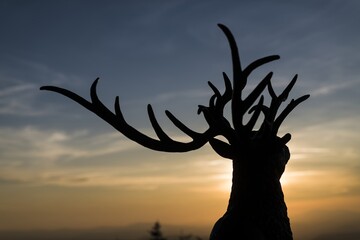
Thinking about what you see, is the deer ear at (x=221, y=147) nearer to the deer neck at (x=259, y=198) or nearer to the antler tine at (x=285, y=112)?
the deer neck at (x=259, y=198)

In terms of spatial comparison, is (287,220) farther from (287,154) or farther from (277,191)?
(287,154)

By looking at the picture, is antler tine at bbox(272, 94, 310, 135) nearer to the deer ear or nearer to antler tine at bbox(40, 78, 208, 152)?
the deer ear

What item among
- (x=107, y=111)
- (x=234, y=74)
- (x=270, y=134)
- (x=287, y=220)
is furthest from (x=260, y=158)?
(x=107, y=111)

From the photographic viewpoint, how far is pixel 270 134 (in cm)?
460

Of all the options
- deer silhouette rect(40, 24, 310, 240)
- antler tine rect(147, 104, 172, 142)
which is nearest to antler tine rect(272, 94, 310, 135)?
deer silhouette rect(40, 24, 310, 240)

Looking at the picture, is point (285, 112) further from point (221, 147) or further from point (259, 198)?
point (259, 198)

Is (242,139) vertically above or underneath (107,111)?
underneath

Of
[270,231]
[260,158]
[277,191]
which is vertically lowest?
[270,231]

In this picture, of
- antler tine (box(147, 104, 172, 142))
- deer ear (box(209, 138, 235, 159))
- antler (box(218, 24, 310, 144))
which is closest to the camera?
antler (box(218, 24, 310, 144))

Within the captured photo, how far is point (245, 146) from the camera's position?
4.67m

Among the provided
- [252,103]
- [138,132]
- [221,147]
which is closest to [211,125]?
[221,147]

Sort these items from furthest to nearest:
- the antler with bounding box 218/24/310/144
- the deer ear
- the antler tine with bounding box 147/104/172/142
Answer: the deer ear < the antler tine with bounding box 147/104/172/142 < the antler with bounding box 218/24/310/144

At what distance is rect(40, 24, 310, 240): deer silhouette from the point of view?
4.48m

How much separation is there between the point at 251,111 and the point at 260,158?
0.49 m
